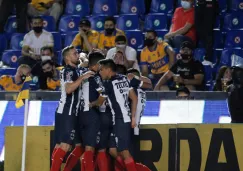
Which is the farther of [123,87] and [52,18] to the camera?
[52,18]

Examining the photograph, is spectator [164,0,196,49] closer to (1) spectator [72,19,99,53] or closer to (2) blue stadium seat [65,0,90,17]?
(1) spectator [72,19,99,53]

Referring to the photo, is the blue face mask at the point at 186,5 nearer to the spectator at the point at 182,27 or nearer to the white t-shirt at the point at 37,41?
the spectator at the point at 182,27

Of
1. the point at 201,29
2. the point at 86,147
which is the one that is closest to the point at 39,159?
the point at 86,147

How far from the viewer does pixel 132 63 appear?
16906 mm

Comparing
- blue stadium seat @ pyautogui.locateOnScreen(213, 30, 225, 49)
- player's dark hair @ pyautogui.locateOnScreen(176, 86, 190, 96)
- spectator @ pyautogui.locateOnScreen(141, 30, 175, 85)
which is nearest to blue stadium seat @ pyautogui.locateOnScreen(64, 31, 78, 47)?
spectator @ pyautogui.locateOnScreen(141, 30, 175, 85)

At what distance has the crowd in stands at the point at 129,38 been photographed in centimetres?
1650

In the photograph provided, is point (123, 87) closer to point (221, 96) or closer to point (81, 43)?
point (221, 96)

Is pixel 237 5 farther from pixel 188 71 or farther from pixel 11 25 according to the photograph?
pixel 11 25

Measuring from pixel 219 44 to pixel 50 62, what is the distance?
3.15 m

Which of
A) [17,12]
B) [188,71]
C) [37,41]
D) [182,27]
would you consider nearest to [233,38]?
[182,27]

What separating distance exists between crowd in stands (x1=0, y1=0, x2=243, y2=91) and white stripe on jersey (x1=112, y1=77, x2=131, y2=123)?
213 cm

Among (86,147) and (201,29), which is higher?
(201,29)

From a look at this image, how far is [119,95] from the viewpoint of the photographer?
13461 mm

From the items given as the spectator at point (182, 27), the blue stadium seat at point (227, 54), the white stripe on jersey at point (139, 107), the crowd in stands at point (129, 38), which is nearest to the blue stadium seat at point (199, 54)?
the crowd in stands at point (129, 38)
